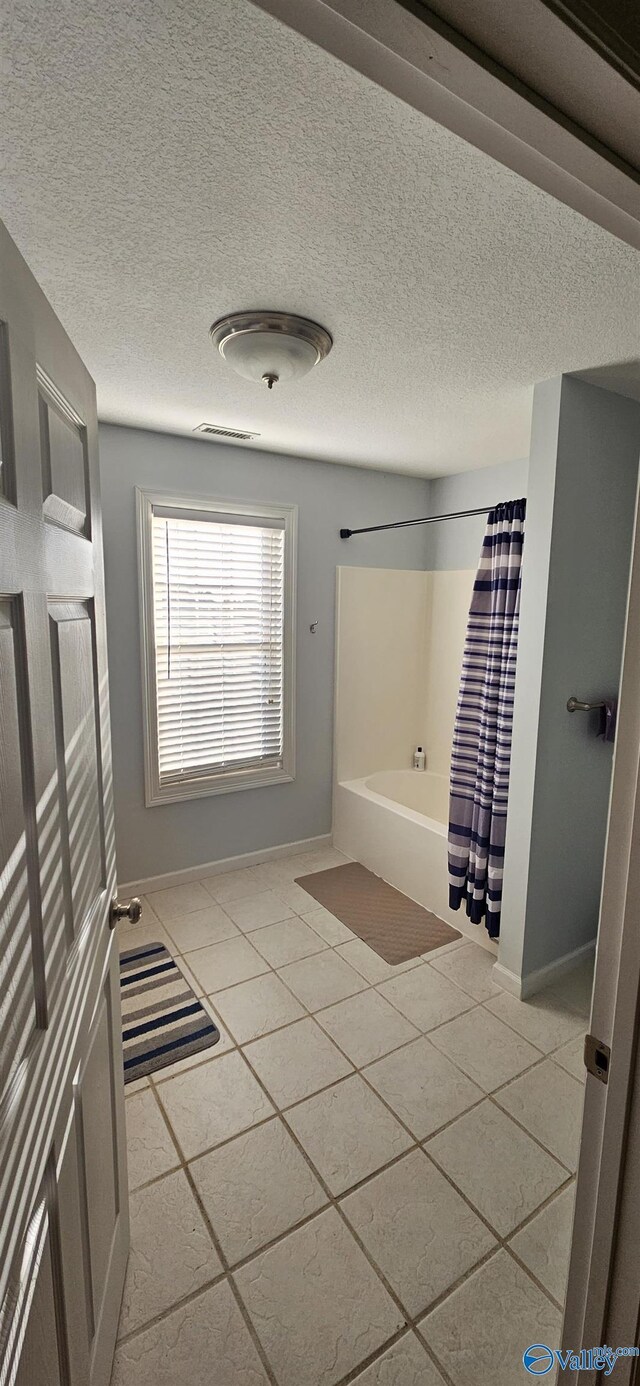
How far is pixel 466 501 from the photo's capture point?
3.38 meters

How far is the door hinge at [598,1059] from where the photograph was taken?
854 millimetres

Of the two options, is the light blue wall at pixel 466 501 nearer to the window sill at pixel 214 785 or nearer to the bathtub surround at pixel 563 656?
the bathtub surround at pixel 563 656

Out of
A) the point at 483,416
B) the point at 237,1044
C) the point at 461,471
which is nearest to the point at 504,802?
the point at 237,1044

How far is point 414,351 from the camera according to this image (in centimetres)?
173

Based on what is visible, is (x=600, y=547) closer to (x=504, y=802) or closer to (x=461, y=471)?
(x=504, y=802)

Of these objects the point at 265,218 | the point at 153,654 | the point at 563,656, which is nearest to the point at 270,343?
the point at 265,218

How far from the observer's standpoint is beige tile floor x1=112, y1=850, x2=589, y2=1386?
1.23 m

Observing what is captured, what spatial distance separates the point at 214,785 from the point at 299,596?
1.14 meters

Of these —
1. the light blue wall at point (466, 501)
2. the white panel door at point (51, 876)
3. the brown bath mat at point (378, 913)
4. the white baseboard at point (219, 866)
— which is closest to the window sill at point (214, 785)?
the white baseboard at point (219, 866)

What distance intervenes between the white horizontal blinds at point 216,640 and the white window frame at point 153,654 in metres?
0.03

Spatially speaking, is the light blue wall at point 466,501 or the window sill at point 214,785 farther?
the light blue wall at point 466,501

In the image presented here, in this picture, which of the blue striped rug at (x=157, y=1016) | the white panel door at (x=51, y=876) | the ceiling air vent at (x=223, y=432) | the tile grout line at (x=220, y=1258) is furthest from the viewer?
the ceiling air vent at (x=223, y=432)

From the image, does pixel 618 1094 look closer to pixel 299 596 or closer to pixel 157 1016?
pixel 157 1016

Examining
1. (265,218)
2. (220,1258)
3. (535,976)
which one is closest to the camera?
(265,218)
